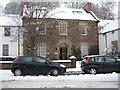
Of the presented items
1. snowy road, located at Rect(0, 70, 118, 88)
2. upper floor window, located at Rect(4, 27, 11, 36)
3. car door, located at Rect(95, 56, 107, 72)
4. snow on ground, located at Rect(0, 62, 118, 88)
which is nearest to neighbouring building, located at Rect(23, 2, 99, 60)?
upper floor window, located at Rect(4, 27, 11, 36)

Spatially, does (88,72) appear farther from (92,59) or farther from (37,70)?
(37,70)

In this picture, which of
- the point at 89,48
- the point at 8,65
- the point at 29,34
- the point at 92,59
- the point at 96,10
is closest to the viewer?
the point at 92,59

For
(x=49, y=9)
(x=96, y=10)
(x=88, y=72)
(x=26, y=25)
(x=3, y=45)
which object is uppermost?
(x=96, y=10)

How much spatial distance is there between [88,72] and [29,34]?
11.8 meters

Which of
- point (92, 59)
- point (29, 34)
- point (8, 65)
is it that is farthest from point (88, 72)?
point (29, 34)

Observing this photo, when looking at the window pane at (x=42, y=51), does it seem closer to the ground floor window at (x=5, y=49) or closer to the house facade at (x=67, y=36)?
the house facade at (x=67, y=36)

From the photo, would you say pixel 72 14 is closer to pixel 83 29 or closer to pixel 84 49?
pixel 83 29

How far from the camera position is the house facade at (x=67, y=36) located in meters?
30.5

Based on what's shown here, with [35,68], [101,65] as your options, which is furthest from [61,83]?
[101,65]

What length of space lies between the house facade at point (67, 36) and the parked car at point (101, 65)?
43.2ft

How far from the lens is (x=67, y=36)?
3152 cm

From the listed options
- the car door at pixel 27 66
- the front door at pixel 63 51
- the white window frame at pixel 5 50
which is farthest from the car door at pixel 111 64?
the white window frame at pixel 5 50

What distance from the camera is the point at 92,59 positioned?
1750 centimetres

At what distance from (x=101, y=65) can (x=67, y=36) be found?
48.3ft
